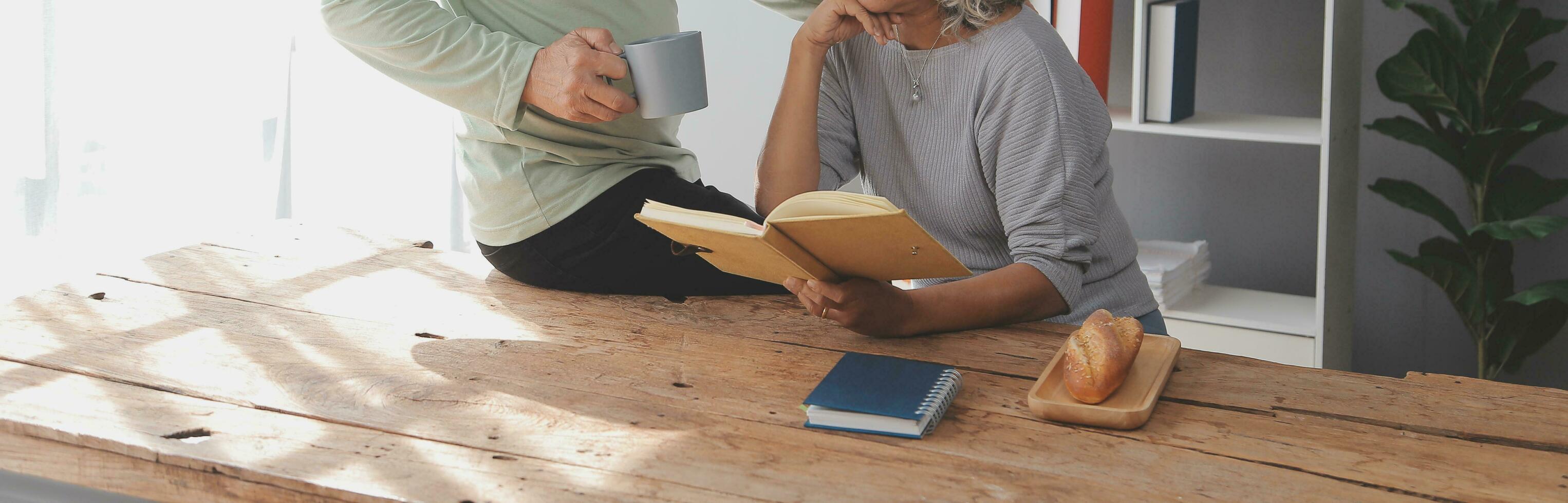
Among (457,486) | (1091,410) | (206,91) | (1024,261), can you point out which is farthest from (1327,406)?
(206,91)

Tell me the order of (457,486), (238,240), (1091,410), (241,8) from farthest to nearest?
(241,8) < (238,240) < (1091,410) < (457,486)

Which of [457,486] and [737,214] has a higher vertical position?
[737,214]

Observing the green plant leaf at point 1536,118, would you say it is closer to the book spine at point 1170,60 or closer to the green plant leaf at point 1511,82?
the green plant leaf at point 1511,82

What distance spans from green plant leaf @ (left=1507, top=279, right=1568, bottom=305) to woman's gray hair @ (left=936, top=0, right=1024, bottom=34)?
137cm

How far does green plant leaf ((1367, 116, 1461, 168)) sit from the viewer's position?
2.30 meters

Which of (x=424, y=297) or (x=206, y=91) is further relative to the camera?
(x=206, y=91)

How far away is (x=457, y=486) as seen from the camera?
98 cm

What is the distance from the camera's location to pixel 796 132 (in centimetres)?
163

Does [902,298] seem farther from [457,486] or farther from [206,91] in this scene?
[206,91]

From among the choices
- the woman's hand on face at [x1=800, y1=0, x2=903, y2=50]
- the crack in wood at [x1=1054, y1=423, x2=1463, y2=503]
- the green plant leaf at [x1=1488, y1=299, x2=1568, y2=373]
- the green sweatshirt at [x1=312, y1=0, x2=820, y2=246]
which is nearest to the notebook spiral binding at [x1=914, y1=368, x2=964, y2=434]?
the crack in wood at [x1=1054, y1=423, x2=1463, y2=503]

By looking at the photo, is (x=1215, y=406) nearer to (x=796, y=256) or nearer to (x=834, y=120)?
(x=796, y=256)

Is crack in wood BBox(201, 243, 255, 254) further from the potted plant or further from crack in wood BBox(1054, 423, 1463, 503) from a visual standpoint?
the potted plant

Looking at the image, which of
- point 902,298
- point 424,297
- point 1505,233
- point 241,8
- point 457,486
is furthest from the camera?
point 241,8

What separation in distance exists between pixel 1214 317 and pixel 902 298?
134 cm
